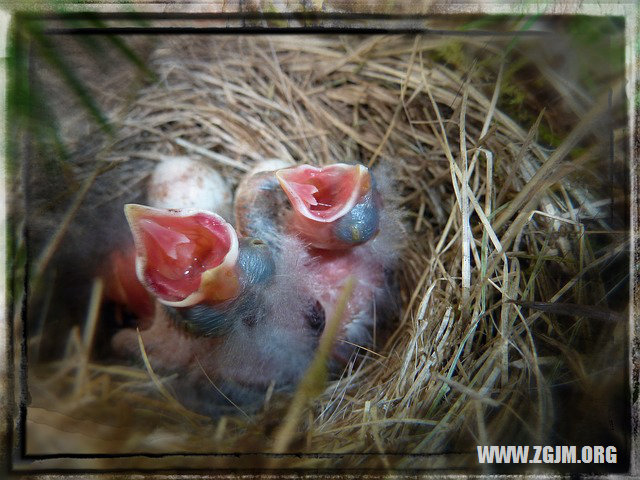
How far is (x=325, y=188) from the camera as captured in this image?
3.19 feet

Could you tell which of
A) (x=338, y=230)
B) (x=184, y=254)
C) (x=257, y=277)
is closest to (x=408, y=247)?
(x=338, y=230)

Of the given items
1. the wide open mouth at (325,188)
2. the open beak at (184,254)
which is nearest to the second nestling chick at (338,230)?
the wide open mouth at (325,188)

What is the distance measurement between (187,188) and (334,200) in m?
0.41

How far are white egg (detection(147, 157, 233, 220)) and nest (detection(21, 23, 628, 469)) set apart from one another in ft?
0.44

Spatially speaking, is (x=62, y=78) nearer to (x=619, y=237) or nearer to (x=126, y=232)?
(x=126, y=232)

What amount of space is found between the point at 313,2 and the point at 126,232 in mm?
742

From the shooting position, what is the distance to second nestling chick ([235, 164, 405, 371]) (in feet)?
3.04

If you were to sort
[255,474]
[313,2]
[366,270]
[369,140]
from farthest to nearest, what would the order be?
[369,140], [366,270], [313,2], [255,474]

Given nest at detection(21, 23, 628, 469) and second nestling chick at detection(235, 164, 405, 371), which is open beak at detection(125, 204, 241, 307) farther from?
nest at detection(21, 23, 628, 469)

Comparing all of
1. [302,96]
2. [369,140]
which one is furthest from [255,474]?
[302,96]

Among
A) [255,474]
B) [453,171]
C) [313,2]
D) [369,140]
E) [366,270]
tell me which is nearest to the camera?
[255,474]

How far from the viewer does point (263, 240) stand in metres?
1.08

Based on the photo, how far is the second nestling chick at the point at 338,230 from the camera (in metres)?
0.93

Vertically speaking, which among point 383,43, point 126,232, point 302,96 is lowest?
point 126,232
